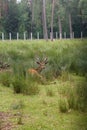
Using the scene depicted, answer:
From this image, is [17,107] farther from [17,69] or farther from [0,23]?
[0,23]

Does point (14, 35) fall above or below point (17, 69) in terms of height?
below

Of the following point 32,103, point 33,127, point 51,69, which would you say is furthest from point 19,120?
point 51,69

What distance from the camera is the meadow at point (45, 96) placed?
14.6 ft

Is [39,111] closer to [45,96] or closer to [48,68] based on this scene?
[45,96]

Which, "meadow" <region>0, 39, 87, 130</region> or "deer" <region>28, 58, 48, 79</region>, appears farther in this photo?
"deer" <region>28, 58, 48, 79</region>

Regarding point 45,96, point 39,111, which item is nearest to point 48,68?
point 45,96

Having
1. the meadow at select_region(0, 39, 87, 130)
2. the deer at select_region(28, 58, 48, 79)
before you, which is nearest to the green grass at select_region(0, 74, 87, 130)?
the meadow at select_region(0, 39, 87, 130)

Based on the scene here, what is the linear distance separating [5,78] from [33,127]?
9.67 ft

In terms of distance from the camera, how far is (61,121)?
4672mm

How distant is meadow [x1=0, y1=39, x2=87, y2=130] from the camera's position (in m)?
4.44

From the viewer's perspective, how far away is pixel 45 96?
634cm

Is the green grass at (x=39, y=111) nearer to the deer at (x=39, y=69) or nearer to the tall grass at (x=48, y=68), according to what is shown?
the tall grass at (x=48, y=68)

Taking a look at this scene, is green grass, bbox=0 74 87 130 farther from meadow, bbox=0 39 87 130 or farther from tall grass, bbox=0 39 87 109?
tall grass, bbox=0 39 87 109

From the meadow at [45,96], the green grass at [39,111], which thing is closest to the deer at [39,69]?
the meadow at [45,96]
